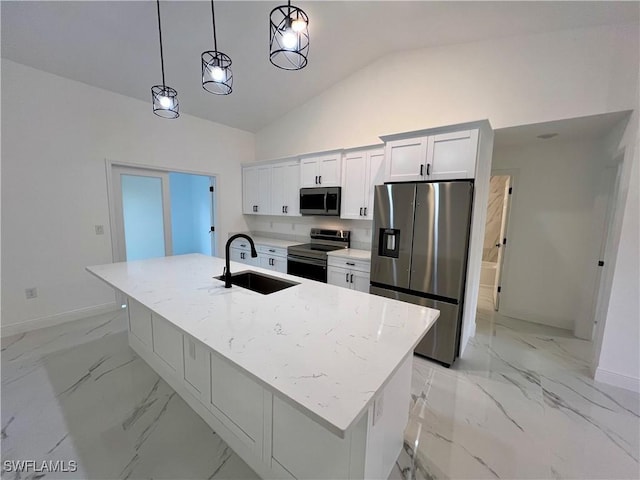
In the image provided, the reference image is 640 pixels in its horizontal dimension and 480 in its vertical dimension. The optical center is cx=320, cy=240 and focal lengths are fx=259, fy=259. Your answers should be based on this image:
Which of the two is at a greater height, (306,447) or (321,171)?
(321,171)

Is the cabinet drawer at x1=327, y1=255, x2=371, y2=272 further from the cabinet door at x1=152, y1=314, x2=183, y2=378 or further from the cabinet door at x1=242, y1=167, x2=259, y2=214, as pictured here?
the cabinet door at x1=242, y1=167, x2=259, y2=214

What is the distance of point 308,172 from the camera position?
392 centimetres

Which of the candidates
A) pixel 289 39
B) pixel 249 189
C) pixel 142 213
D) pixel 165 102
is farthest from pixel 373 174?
pixel 142 213

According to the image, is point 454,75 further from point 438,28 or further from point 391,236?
point 391,236

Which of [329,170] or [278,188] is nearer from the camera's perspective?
[329,170]

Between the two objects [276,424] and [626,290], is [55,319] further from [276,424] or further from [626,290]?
[626,290]

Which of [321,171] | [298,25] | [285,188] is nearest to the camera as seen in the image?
[298,25]

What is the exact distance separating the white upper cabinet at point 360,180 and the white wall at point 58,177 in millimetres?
2726

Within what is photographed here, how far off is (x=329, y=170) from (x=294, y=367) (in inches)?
123

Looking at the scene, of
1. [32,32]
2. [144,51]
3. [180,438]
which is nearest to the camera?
[180,438]

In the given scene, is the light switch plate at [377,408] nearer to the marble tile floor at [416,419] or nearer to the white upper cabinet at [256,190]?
the marble tile floor at [416,419]

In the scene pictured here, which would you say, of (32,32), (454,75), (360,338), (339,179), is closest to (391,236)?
(339,179)

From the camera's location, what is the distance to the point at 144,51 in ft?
9.01

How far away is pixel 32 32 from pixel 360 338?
3.84 m
